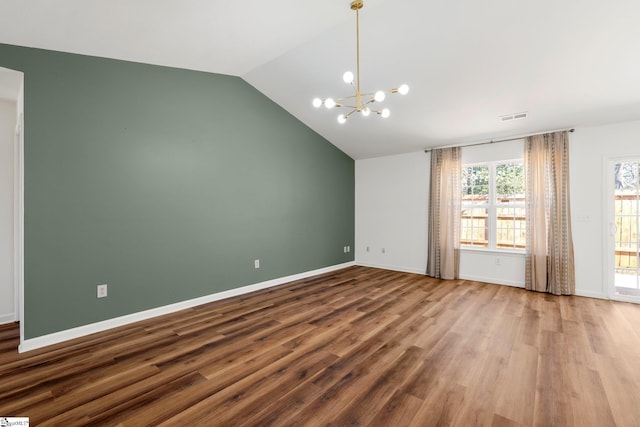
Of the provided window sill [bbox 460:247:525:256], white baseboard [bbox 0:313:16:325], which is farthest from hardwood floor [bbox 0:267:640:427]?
→ window sill [bbox 460:247:525:256]

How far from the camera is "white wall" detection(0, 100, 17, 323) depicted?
3158 millimetres

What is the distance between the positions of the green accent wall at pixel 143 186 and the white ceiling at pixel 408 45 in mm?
324

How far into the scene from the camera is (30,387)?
199cm

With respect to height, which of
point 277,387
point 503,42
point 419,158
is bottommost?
point 277,387

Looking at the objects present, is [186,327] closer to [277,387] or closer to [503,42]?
A: [277,387]

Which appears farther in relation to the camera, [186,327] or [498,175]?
[498,175]

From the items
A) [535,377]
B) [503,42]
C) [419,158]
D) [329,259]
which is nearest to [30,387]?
[535,377]

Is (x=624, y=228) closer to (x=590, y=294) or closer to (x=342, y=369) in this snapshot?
(x=590, y=294)

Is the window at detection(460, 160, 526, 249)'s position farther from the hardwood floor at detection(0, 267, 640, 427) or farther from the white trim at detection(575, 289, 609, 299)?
the hardwood floor at detection(0, 267, 640, 427)

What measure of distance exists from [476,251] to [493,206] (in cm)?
87

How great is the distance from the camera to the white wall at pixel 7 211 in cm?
316

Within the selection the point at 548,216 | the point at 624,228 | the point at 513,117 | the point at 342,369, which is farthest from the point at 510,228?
the point at 342,369

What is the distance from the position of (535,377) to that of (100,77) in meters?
4.86

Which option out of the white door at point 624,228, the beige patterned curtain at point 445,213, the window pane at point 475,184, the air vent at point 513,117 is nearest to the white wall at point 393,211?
the beige patterned curtain at point 445,213
